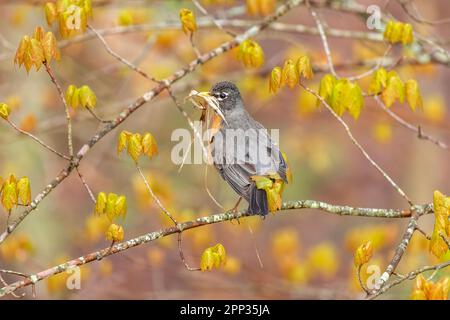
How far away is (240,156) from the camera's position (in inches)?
213

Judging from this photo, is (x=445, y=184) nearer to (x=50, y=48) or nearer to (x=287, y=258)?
(x=287, y=258)

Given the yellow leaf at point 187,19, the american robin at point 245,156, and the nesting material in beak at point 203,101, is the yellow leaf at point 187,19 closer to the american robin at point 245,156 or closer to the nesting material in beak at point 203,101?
the nesting material in beak at point 203,101

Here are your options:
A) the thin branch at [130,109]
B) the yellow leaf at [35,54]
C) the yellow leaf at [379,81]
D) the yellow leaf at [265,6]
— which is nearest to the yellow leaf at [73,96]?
the thin branch at [130,109]

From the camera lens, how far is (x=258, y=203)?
4797 millimetres

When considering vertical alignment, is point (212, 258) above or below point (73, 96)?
below

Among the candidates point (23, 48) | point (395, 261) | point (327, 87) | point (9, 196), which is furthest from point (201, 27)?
point (395, 261)

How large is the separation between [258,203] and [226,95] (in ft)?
5.20

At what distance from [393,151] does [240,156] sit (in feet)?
36.2

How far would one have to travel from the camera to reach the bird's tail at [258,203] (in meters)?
4.75

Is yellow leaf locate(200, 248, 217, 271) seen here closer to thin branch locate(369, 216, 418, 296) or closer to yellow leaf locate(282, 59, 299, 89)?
thin branch locate(369, 216, 418, 296)

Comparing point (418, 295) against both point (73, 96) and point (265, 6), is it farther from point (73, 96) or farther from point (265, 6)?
point (265, 6)

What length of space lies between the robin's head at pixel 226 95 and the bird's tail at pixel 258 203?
1.40 meters

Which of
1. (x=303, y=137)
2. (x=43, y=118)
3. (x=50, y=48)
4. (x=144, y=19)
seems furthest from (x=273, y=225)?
(x=50, y=48)
